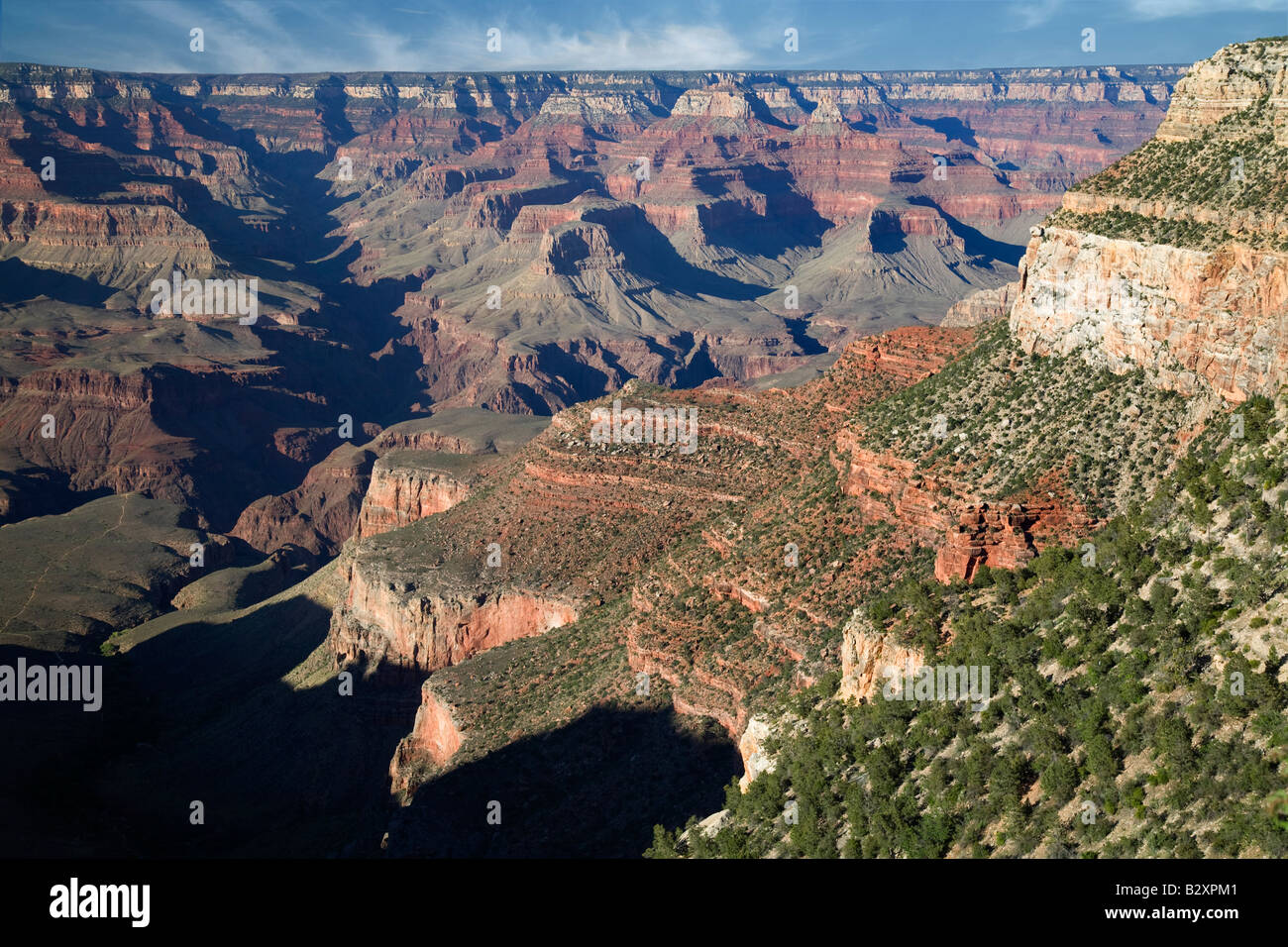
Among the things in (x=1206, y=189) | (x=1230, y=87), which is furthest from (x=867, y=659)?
(x=1230, y=87)

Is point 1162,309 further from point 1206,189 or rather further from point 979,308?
point 979,308

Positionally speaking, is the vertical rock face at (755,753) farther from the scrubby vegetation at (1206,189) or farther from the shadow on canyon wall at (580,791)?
the scrubby vegetation at (1206,189)

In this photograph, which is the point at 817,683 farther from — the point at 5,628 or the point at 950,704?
the point at 5,628

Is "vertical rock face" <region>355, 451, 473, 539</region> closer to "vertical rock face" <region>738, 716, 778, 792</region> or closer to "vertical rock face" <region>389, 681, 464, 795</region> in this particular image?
"vertical rock face" <region>389, 681, 464, 795</region>

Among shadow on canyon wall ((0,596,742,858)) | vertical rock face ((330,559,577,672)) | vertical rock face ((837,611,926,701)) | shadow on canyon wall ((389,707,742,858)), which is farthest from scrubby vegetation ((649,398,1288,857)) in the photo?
vertical rock face ((330,559,577,672))

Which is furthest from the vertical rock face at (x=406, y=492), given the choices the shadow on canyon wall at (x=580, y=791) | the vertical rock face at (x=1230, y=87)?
the vertical rock face at (x=1230, y=87)

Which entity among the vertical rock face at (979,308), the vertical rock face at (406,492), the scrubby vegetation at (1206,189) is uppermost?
the vertical rock face at (979,308)

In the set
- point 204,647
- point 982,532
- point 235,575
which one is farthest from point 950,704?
point 235,575

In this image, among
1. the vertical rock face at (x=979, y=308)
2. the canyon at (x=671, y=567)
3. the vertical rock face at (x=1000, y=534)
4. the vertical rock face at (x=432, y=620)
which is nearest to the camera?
the vertical rock face at (x=1000, y=534)
